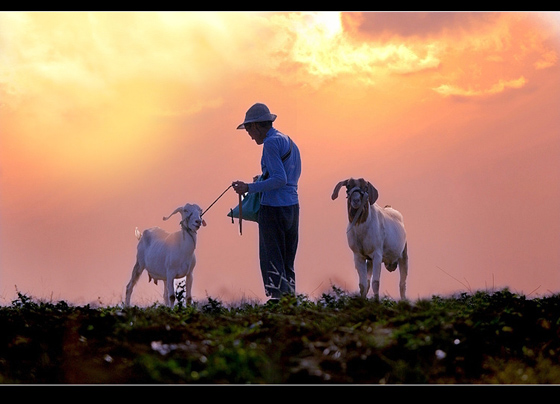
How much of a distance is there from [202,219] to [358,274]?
298cm

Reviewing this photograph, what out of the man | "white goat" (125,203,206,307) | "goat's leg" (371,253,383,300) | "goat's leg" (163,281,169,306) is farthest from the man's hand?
"goat's leg" (163,281,169,306)

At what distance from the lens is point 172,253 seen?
14398 mm

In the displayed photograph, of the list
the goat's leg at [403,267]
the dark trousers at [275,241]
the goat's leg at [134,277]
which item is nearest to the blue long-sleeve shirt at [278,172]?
the dark trousers at [275,241]

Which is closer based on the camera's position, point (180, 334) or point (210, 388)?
point (210, 388)

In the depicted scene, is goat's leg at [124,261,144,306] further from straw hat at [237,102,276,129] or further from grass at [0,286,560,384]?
grass at [0,286,560,384]

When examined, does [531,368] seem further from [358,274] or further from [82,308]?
[358,274]

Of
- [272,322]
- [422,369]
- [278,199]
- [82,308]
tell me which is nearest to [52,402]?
[272,322]

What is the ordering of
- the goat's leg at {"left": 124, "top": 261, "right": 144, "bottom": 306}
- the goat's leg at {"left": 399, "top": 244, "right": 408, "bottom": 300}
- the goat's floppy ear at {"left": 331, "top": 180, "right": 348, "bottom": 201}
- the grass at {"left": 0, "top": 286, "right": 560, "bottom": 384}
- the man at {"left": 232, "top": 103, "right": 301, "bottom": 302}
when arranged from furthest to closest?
the goat's leg at {"left": 124, "top": 261, "right": 144, "bottom": 306} < the goat's leg at {"left": 399, "top": 244, "right": 408, "bottom": 300} < the goat's floppy ear at {"left": 331, "top": 180, "right": 348, "bottom": 201} < the man at {"left": 232, "top": 103, "right": 301, "bottom": 302} < the grass at {"left": 0, "top": 286, "right": 560, "bottom": 384}

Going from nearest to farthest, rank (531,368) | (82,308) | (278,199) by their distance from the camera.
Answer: (531,368) < (82,308) < (278,199)

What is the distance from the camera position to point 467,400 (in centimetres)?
574

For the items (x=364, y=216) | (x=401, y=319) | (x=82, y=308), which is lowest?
(x=401, y=319)

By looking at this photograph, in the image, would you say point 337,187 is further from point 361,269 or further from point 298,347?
point 298,347

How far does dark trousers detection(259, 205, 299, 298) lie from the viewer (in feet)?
38.3

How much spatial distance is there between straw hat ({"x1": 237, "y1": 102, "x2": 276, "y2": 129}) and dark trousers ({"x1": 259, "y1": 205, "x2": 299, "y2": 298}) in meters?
1.34
